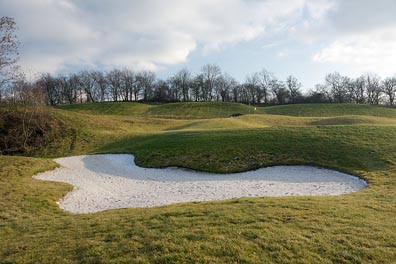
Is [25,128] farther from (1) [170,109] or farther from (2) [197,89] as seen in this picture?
(2) [197,89]

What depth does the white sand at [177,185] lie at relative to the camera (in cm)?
1488

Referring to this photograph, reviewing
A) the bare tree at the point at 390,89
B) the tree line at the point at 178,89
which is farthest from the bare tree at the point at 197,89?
the bare tree at the point at 390,89

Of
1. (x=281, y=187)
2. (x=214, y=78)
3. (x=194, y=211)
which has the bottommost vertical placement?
(x=281, y=187)

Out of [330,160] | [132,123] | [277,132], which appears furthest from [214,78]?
[330,160]

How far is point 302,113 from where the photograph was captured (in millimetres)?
72438

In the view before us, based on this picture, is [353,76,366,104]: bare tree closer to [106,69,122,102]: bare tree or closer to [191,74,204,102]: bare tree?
[191,74,204,102]: bare tree

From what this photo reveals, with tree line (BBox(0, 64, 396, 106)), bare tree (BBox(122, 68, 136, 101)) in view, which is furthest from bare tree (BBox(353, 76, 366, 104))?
bare tree (BBox(122, 68, 136, 101))

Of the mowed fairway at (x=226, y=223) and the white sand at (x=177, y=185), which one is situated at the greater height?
the mowed fairway at (x=226, y=223)

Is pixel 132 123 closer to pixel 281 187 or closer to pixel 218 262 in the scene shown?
pixel 281 187

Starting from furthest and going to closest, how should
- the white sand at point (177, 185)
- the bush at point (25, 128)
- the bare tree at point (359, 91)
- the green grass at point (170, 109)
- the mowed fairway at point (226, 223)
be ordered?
the bare tree at point (359, 91)
the green grass at point (170, 109)
the bush at point (25, 128)
the white sand at point (177, 185)
the mowed fairway at point (226, 223)

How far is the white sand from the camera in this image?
14.9 metres

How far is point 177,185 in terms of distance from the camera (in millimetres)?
18047

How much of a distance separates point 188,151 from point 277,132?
983 cm

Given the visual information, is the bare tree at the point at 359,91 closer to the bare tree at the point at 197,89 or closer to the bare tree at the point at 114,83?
the bare tree at the point at 197,89
